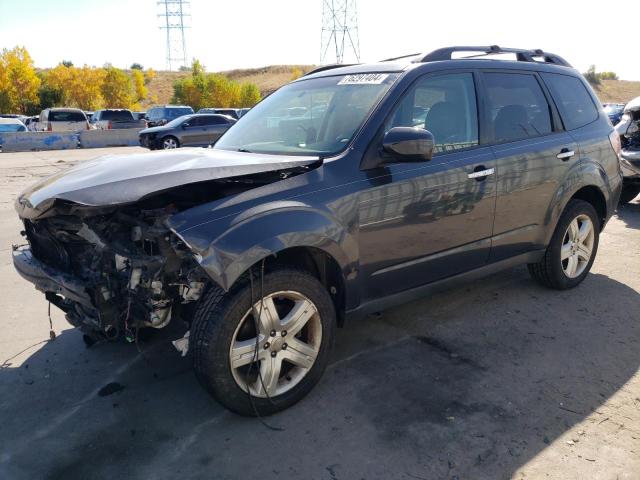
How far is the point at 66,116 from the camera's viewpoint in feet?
89.1

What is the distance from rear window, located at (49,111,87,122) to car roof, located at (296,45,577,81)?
26.4 meters

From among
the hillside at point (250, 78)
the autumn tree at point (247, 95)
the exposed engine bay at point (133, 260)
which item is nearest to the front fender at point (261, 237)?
Answer: the exposed engine bay at point (133, 260)

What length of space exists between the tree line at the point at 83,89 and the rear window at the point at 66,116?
2500cm

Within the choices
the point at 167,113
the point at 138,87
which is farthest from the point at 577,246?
the point at 138,87

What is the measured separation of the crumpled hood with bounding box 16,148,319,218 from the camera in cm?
267

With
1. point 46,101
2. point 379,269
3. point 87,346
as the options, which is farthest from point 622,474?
point 46,101

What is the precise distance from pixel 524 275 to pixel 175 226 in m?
3.89

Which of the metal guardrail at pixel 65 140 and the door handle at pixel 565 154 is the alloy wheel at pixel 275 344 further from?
the metal guardrail at pixel 65 140

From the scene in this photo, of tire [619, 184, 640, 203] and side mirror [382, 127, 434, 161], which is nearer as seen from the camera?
side mirror [382, 127, 434, 161]

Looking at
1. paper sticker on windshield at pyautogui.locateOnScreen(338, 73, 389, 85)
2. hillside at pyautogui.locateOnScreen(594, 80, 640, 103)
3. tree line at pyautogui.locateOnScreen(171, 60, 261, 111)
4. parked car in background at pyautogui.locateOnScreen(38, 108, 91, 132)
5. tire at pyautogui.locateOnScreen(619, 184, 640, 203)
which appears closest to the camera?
paper sticker on windshield at pyautogui.locateOnScreen(338, 73, 389, 85)

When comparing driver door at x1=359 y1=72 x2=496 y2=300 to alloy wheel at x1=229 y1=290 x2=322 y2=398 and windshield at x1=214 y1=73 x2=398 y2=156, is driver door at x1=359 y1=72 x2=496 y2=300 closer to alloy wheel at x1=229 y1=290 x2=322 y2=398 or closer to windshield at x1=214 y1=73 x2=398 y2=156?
windshield at x1=214 y1=73 x2=398 y2=156

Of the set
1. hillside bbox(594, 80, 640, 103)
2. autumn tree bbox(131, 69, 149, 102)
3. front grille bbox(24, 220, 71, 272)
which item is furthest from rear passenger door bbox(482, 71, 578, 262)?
hillside bbox(594, 80, 640, 103)

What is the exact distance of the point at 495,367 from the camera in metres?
3.47

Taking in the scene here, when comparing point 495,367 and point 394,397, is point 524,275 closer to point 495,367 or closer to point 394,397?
point 495,367
